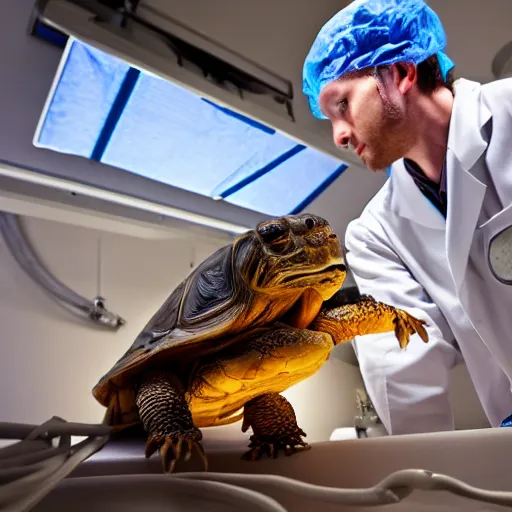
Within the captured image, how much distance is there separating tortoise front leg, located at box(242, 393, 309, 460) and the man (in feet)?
1.59

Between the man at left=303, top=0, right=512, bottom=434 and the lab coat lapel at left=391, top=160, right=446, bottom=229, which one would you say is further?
the lab coat lapel at left=391, top=160, right=446, bottom=229

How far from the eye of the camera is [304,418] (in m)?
1.28

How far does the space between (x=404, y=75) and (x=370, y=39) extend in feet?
0.35

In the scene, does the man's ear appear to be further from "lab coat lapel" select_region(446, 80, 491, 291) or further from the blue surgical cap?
"lab coat lapel" select_region(446, 80, 491, 291)

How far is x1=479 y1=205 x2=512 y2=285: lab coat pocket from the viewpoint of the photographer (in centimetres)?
82

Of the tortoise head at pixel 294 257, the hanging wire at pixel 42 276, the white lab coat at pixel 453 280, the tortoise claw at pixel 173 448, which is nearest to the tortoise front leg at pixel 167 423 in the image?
the tortoise claw at pixel 173 448

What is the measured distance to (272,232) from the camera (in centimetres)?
38

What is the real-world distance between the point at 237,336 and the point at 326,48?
66 centimetres

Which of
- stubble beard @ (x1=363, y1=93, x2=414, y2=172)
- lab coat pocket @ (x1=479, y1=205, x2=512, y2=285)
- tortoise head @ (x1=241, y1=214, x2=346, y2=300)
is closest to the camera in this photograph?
tortoise head @ (x1=241, y1=214, x2=346, y2=300)

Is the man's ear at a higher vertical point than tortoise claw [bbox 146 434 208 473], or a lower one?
higher

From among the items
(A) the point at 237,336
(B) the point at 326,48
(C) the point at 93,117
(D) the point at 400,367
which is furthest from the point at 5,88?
(D) the point at 400,367

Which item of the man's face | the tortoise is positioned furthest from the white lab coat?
the tortoise

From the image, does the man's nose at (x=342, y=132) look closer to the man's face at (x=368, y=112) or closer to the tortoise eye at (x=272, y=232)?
the man's face at (x=368, y=112)

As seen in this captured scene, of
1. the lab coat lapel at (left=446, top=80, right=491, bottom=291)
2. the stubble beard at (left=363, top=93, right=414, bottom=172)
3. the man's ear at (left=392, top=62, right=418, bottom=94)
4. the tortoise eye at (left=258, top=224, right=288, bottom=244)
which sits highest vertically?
the man's ear at (left=392, top=62, right=418, bottom=94)
